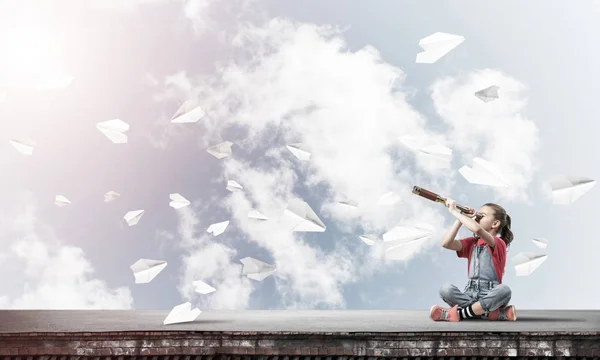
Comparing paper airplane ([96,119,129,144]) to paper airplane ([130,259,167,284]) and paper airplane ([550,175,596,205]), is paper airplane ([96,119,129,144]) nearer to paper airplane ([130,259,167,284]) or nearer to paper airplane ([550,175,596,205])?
paper airplane ([130,259,167,284])

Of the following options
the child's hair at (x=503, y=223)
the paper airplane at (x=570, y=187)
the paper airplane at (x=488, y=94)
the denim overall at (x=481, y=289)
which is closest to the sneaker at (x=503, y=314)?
the denim overall at (x=481, y=289)

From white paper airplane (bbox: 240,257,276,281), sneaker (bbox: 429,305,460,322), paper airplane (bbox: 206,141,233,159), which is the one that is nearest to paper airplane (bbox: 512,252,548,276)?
sneaker (bbox: 429,305,460,322)

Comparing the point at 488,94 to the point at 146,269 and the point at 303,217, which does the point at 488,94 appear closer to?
the point at 303,217

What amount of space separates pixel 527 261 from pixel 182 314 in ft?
10.5

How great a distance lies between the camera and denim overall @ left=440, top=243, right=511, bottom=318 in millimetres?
6082

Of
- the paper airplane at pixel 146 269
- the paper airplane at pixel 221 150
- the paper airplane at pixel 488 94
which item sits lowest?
the paper airplane at pixel 146 269

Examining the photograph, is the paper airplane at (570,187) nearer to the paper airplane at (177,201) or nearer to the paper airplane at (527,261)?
the paper airplane at (527,261)

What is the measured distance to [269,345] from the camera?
15.9ft

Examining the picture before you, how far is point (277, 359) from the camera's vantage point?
4.83 m

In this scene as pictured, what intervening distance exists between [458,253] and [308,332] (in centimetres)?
218

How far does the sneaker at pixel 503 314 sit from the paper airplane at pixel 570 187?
1114 millimetres

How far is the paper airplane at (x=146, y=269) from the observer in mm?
6488

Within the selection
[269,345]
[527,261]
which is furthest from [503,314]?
[269,345]

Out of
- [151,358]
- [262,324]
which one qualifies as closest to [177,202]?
[262,324]
